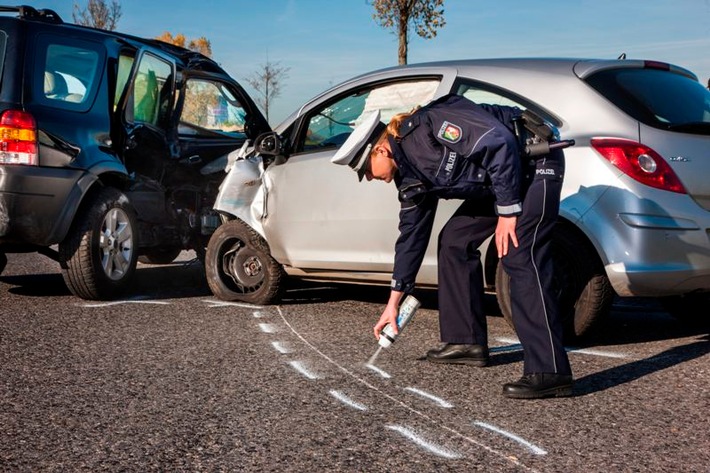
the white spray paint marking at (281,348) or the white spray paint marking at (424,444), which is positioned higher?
the white spray paint marking at (281,348)

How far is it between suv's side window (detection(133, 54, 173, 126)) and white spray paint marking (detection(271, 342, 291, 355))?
276 centimetres

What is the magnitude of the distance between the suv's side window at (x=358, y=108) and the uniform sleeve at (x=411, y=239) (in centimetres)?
151

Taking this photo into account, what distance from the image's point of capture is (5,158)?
593cm

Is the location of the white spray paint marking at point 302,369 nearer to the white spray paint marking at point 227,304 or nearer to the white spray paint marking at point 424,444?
the white spray paint marking at point 424,444

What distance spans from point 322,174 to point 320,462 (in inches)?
123

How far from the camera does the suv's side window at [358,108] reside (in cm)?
580

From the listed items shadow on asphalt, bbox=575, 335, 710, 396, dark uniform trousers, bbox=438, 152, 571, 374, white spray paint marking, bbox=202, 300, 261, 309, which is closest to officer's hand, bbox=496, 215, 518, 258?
dark uniform trousers, bbox=438, 152, 571, 374

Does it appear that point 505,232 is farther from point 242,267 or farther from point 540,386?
point 242,267

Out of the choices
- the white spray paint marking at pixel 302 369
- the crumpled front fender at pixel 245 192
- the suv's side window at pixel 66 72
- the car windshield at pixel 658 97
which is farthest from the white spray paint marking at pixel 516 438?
the suv's side window at pixel 66 72

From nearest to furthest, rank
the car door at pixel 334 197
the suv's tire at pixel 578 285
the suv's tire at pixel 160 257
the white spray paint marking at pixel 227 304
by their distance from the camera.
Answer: the suv's tire at pixel 578 285, the car door at pixel 334 197, the white spray paint marking at pixel 227 304, the suv's tire at pixel 160 257

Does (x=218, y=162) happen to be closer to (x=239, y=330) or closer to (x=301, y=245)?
(x=301, y=245)

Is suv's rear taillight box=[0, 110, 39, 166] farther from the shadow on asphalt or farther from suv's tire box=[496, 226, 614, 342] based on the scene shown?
the shadow on asphalt

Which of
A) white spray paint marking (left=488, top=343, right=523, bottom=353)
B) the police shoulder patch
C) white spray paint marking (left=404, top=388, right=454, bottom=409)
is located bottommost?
white spray paint marking (left=404, top=388, right=454, bottom=409)

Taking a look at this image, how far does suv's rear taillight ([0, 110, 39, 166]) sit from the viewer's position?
5.93m
